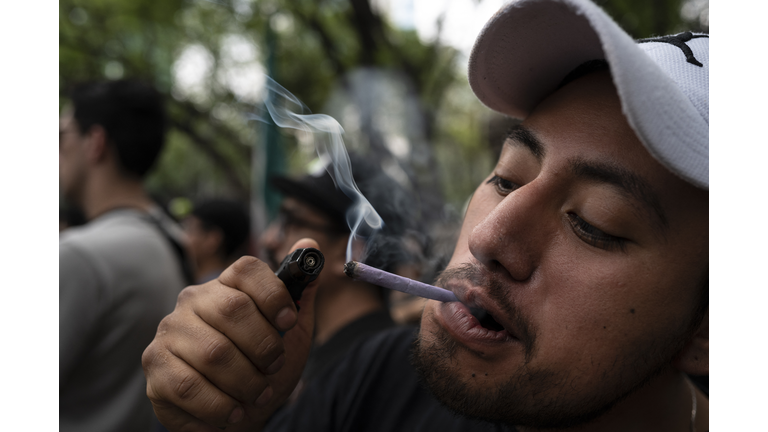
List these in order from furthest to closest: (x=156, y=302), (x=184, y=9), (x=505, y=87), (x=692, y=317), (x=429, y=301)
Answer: (x=184, y=9) → (x=156, y=302) → (x=505, y=87) → (x=429, y=301) → (x=692, y=317)

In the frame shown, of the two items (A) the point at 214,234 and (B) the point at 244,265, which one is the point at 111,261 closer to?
(B) the point at 244,265

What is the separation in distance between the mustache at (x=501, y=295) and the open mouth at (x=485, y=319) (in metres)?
0.10

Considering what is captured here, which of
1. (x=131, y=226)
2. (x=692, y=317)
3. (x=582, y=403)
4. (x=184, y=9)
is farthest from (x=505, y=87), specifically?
(x=184, y=9)

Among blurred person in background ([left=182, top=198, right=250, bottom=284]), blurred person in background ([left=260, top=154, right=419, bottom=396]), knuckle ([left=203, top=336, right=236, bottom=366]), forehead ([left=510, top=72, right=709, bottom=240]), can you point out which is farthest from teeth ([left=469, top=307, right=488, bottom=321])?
blurred person in background ([left=182, top=198, right=250, bottom=284])

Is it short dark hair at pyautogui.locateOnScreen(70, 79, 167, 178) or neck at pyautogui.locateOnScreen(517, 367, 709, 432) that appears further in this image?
short dark hair at pyautogui.locateOnScreen(70, 79, 167, 178)

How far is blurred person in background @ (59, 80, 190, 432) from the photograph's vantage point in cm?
250

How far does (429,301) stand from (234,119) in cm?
1256

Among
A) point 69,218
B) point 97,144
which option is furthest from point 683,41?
point 69,218

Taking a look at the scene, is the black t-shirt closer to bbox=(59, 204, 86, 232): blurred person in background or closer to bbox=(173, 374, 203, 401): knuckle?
bbox=(173, 374, 203, 401): knuckle

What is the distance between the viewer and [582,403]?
1.40 metres

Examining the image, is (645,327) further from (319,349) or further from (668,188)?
(319,349)

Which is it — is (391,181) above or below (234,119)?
above

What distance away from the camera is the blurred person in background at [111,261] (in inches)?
98.4

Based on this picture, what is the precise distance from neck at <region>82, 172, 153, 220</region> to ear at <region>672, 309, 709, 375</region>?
3221mm
